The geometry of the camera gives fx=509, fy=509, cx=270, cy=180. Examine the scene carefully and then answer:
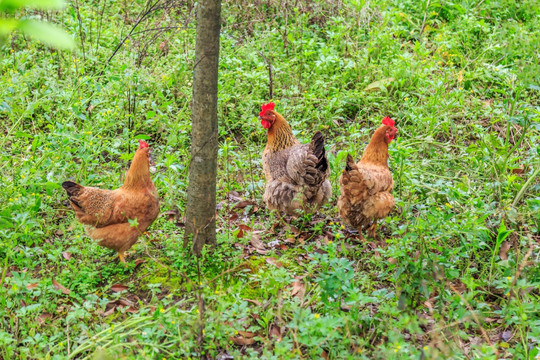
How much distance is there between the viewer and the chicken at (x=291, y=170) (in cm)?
488

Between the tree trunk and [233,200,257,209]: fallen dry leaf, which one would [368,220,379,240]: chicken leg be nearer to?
[233,200,257,209]: fallen dry leaf

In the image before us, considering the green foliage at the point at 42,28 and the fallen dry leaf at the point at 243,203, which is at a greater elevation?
the green foliage at the point at 42,28

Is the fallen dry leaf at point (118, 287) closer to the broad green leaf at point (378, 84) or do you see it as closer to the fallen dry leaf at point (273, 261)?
the fallen dry leaf at point (273, 261)

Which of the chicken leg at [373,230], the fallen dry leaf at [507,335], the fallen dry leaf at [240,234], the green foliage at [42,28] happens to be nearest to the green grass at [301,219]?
the fallen dry leaf at [507,335]

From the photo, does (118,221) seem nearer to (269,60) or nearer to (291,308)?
(291,308)

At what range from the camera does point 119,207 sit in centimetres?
428

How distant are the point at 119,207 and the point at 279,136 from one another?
1928 millimetres

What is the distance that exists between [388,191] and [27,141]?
4062 millimetres

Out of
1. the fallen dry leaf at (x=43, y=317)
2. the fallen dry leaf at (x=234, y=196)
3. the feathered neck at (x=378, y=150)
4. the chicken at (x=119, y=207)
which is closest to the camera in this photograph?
the fallen dry leaf at (x=43, y=317)

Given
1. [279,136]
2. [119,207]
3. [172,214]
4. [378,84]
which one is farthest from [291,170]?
[378,84]

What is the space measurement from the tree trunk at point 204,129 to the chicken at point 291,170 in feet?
3.45

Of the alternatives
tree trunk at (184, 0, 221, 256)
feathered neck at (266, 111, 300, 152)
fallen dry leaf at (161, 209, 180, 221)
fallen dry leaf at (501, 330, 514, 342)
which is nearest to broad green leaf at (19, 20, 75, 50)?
tree trunk at (184, 0, 221, 256)

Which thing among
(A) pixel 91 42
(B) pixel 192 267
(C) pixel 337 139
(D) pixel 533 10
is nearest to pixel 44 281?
(B) pixel 192 267

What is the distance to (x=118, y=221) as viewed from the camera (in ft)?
14.0
